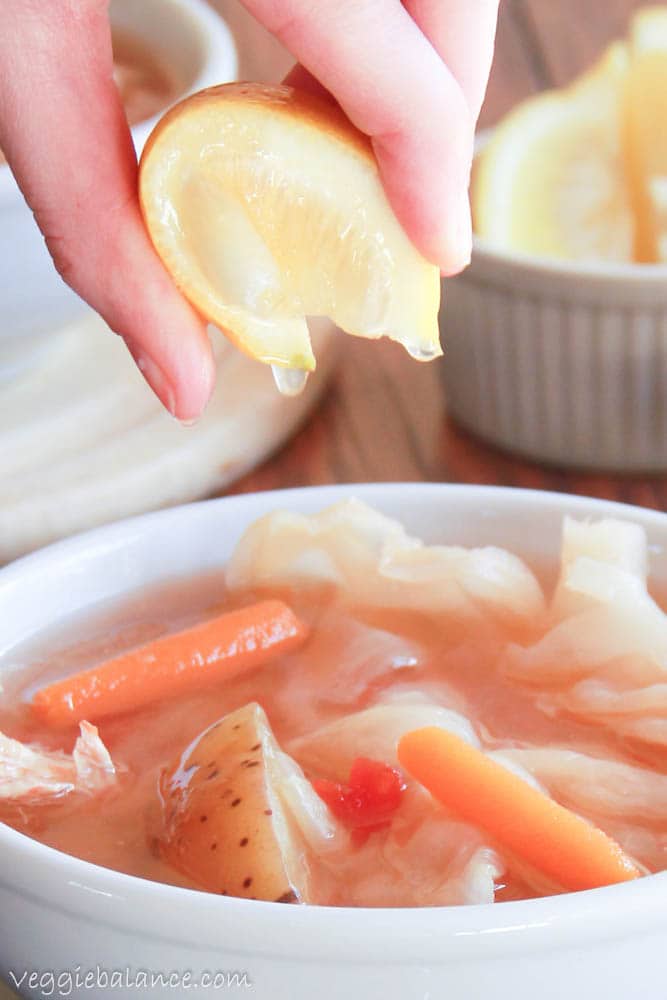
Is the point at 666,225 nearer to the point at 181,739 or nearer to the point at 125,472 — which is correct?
the point at 125,472

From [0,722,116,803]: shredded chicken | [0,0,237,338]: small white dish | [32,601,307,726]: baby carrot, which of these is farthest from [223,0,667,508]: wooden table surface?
[0,722,116,803]: shredded chicken

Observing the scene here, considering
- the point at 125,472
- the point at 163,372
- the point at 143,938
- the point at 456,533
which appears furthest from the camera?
the point at 125,472

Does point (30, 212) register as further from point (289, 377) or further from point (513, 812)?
point (513, 812)

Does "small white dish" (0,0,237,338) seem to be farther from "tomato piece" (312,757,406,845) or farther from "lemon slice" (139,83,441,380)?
"tomato piece" (312,757,406,845)

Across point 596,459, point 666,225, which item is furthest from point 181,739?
point 666,225

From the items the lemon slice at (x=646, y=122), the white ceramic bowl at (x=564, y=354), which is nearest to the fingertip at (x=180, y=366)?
the white ceramic bowl at (x=564, y=354)

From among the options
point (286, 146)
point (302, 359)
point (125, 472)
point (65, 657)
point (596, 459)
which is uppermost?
point (286, 146)
